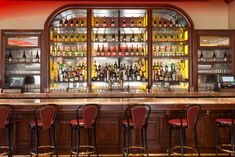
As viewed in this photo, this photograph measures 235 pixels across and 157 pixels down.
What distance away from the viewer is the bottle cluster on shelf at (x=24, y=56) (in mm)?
6661

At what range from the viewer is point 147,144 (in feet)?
15.2

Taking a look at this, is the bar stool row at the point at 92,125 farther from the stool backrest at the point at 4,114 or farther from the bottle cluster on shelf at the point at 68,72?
the bottle cluster on shelf at the point at 68,72

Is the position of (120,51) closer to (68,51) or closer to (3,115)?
(68,51)

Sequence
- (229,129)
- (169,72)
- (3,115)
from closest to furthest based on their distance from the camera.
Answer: (3,115), (229,129), (169,72)

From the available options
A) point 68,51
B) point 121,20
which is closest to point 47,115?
point 68,51

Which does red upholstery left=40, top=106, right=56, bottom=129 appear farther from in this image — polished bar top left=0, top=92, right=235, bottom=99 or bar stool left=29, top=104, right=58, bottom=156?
polished bar top left=0, top=92, right=235, bottom=99

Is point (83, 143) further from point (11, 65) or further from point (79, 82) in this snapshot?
point (11, 65)

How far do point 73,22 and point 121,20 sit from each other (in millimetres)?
1184

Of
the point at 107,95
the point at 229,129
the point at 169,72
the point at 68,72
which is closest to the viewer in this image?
the point at 229,129

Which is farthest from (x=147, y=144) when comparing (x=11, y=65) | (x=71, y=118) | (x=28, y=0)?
(x=28, y=0)

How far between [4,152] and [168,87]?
13.1 ft

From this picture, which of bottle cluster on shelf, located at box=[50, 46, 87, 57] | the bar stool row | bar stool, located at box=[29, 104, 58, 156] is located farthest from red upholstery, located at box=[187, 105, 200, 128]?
bottle cluster on shelf, located at box=[50, 46, 87, 57]

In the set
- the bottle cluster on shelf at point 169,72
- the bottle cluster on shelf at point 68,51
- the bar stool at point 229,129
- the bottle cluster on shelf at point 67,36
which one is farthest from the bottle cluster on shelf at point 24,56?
the bar stool at point 229,129

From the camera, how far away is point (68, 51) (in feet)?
22.3
